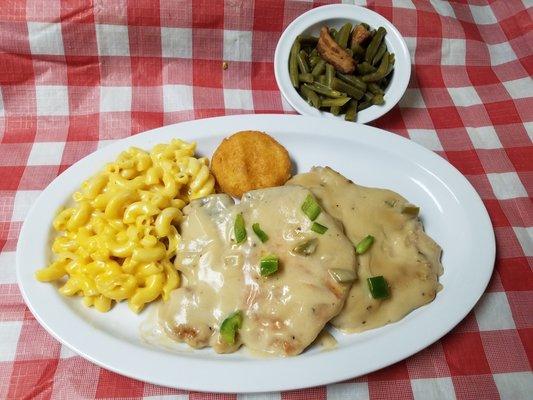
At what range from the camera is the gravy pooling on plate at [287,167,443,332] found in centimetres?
257

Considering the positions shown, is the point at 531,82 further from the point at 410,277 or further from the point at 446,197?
the point at 410,277

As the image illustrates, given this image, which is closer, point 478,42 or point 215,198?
point 215,198

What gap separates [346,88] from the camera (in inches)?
135

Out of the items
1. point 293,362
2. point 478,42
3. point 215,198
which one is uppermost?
point 478,42

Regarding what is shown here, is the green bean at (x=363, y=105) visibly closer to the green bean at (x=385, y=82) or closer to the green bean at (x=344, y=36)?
the green bean at (x=385, y=82)

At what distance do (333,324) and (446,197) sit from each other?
42.6 inches

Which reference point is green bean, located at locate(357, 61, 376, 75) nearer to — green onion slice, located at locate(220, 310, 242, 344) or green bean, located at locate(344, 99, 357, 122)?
green bean, located at locate(344, 99, 357, 122)

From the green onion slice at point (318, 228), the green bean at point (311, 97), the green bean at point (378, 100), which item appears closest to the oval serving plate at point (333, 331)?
the green bean at point (311, 97)

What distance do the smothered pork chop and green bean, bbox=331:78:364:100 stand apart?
1075 mm

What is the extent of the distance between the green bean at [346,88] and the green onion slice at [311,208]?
1.14m

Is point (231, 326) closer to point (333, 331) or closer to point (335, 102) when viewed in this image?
point (333, 331)

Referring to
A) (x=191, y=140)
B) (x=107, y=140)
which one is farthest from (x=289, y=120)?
(x=107, y=140)

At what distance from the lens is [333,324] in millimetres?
2604

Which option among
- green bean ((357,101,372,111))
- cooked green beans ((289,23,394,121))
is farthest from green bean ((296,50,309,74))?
green bean ((357,101,372,111))
